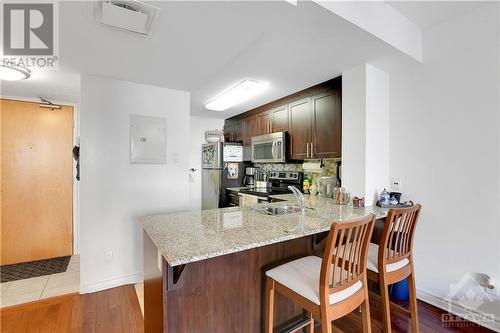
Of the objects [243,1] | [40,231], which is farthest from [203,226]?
[40,231]

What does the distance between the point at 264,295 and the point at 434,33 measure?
8.74 ft

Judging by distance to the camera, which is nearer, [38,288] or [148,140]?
[38,288]

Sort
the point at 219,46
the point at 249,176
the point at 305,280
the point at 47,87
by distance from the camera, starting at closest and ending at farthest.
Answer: the point at 305,280 < the point at 219,46 < the point at 47,87 < the point at 249,176

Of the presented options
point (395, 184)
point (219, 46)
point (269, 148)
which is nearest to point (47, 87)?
point (219, 46)

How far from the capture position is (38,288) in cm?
243

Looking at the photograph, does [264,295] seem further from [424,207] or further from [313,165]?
[313,165]

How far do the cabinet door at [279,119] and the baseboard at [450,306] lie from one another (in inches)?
93.5

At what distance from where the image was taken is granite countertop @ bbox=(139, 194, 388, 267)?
1104mm

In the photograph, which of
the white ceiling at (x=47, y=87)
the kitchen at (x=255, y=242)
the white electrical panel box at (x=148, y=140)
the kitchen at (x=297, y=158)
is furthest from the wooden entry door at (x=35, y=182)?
the kitchen at (x=255, y=242)

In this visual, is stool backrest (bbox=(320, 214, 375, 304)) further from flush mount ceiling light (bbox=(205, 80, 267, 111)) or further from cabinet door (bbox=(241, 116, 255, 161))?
cabinet door (bbox=(241, 116, 255, 161))

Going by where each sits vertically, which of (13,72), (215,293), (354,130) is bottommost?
(215,293)

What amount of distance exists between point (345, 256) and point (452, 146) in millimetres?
1553

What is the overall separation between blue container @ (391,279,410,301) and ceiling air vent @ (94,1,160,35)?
294cm

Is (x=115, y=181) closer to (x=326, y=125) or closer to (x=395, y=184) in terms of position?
(x=326, y=125)
